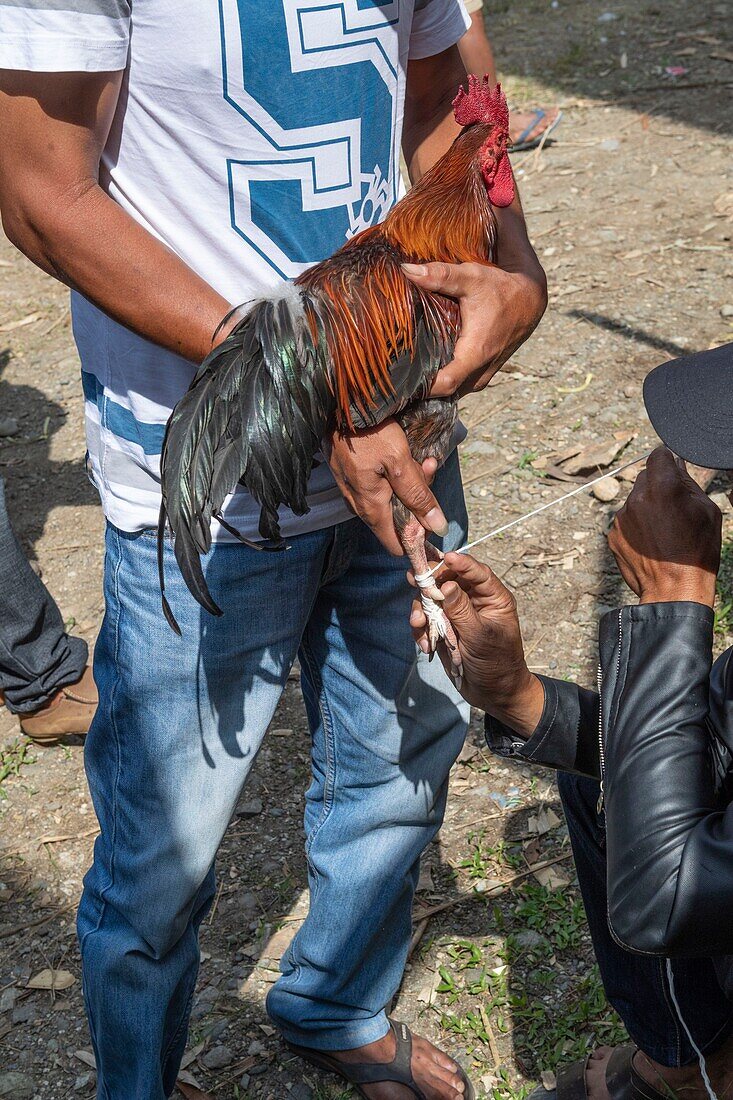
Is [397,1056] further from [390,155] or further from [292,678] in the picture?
[390,155]

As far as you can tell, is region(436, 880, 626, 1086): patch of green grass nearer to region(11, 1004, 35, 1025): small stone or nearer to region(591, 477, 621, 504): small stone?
region(11, 1004, 35, 1025): small stone

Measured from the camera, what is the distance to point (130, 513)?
1.83 m

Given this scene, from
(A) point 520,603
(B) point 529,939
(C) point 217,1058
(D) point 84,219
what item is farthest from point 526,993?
(D) point 84,219

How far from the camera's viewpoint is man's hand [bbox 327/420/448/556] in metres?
1.75

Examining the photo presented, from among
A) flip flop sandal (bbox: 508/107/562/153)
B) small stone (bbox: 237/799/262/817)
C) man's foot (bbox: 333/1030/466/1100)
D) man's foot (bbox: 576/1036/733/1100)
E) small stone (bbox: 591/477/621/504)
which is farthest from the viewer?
flip flop sandal (bbox: 508/107/562/153)

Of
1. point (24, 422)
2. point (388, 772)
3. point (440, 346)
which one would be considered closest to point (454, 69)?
point (440, 346)

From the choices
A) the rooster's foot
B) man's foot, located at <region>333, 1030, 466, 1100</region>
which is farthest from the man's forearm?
man's foot, located at <region>333, 1030, 466, 1100</region>

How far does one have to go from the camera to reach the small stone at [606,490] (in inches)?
161

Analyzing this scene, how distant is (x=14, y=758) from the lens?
3.46 m

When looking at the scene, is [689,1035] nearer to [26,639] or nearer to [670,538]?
[670,538]

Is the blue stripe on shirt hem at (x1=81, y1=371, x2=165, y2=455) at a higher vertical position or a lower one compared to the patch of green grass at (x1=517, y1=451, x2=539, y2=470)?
higher

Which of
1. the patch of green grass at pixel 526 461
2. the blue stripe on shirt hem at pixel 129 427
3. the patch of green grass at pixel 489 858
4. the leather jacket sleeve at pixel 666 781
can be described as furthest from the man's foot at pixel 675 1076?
the patch of green grass at pixel 526 461

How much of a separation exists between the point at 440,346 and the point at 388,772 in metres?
0.87

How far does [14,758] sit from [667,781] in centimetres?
240
